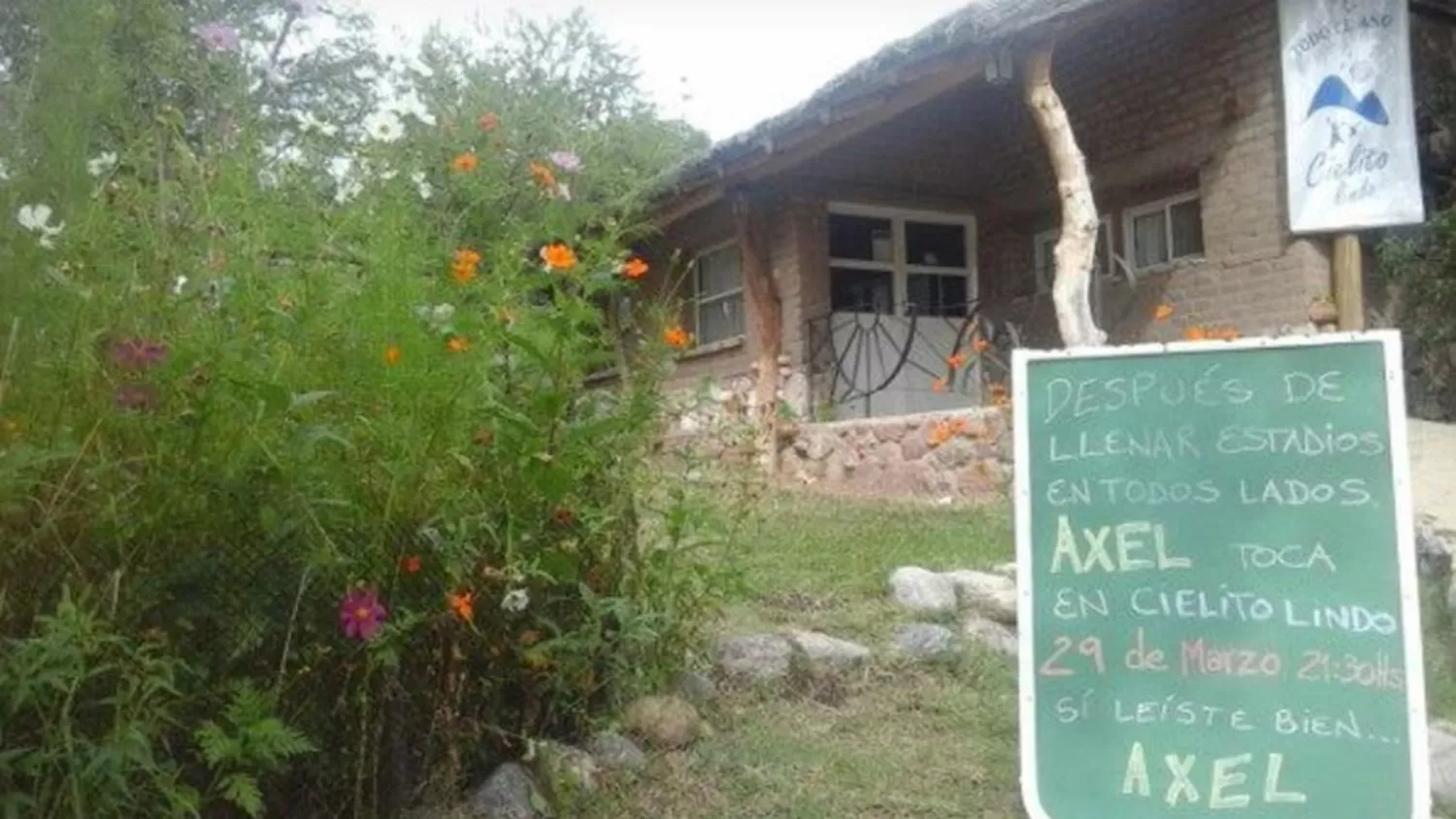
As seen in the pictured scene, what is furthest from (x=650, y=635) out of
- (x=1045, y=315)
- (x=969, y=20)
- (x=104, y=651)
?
(x=1045, y=315)

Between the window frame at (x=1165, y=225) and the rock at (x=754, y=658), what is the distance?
6.18 meters

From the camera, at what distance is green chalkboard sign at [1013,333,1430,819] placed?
10.4 feet

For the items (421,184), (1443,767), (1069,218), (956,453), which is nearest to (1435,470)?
(1069,218)

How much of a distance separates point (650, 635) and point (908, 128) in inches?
352

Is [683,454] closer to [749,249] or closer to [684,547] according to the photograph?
[684,547]

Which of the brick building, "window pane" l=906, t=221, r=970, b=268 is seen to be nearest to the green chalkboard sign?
the brick building

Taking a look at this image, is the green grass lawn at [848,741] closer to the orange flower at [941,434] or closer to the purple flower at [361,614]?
the purple flower at [361,614]

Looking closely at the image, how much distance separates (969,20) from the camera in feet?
26.8

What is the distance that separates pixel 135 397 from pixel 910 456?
7275 millimetres

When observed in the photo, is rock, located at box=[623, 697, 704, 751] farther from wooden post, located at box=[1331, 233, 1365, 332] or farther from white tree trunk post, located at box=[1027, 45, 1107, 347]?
white tree trunk post, located at box=[1027, 45, 1107, 347]

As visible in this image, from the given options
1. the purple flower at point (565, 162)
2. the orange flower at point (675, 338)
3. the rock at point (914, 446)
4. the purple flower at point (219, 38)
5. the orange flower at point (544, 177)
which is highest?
the purple flower at point (219, 38)

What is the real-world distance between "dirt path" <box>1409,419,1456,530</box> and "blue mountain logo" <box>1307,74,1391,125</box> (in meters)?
1.71

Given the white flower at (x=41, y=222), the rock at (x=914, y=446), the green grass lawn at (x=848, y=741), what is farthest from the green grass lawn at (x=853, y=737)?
the rock at (x=914, y=446)

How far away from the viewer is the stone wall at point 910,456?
8.73m
